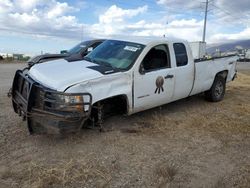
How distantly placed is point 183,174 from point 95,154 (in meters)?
1.36

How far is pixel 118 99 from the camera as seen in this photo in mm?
5793

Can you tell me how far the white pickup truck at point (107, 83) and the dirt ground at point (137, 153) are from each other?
37 centimetres

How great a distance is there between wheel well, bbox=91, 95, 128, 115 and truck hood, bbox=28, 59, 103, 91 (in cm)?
63

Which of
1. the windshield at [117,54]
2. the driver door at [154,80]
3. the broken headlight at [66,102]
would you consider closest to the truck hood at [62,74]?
the broken headlight at [66,102]

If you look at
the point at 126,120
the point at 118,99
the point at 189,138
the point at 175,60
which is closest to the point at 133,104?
the point at 118,99

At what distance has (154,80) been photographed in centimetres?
608

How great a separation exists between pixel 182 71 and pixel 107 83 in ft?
7.12

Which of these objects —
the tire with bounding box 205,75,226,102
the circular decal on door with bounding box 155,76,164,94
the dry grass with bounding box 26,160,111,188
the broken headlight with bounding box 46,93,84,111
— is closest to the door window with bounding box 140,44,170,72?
the circular decal on door with bounding box 155,76,164,94

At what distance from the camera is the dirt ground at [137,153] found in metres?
3.98

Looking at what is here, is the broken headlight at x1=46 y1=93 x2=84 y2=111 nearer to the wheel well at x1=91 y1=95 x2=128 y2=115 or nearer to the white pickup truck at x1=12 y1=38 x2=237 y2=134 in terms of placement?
the white pickup truck at x1=12 y1=38 x2=237 y2=134

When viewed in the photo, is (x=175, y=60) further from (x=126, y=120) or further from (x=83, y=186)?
(x=83, y=186)

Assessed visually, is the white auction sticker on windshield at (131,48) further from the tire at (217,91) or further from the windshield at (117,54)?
the tire at (217,91)

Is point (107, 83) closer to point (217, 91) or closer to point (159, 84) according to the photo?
point (159, 84)

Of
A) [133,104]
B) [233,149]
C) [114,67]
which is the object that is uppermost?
[114,67]
